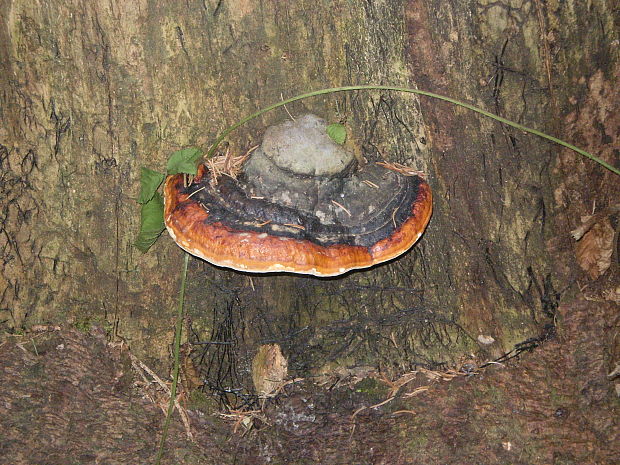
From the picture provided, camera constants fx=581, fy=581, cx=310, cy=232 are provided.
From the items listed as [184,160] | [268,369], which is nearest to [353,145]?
[184,160]

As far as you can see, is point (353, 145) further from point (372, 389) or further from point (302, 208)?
point (372, 389)

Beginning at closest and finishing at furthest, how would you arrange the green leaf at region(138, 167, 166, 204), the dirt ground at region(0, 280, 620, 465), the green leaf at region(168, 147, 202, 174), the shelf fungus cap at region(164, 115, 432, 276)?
the shelf fungus cap at region(164, 115, 432, 276) → the dirt ground at region(0, 280, 620, 465) → the green leaf at region(168, 147, 202, 174) → the green leaf at region(138, 167, 166, 204)

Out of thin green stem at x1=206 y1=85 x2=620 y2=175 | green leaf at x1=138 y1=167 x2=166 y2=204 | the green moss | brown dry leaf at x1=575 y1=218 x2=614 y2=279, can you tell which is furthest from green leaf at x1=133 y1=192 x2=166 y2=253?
brown dry leaf at x1=575 y1=218 x2=614 y2=279

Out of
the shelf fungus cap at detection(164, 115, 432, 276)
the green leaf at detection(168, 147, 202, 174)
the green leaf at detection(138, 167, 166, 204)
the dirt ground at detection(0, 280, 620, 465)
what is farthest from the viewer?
the green leaf at detection(138, 167, 166, 204)

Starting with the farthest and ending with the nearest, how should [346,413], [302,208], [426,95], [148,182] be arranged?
[426,95], [148,182], [346,413], [302,208]

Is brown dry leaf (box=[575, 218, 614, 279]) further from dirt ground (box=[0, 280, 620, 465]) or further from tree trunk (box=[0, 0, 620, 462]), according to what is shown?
dirt ground (box=[0, 280, 620, 465])

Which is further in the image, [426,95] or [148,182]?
[426,95]

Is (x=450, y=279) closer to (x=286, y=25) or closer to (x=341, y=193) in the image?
(x=341, y=193)
